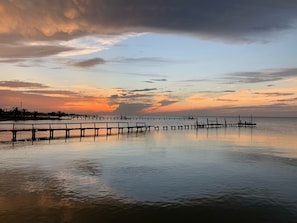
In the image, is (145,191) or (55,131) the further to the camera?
(55,131)

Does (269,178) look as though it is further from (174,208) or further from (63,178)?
(63,178)

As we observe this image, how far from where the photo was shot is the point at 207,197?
1611 centimetres

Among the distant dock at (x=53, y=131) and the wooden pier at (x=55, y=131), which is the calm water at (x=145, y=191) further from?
the distant dock at (x=53, y=131)

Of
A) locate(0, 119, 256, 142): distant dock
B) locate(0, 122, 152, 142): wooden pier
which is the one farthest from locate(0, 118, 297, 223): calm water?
locate(0, 119, 256, 142): distant dock

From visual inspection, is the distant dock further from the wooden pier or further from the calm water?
the calm water

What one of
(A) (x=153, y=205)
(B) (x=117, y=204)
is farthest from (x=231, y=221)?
(B) (x=117, y=204)

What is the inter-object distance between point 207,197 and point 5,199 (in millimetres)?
10047

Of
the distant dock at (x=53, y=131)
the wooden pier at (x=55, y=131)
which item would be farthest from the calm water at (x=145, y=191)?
the distant dock at (x=53, y=131)

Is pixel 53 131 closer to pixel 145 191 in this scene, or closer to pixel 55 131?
pixel 55 131

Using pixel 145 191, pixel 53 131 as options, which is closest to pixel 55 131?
pixel 53 131

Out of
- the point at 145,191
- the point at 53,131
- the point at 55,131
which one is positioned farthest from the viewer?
the point at 55,131

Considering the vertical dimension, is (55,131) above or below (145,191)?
above

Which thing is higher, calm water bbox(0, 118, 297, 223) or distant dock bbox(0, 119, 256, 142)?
distant dock bbox(0, 119, 256, 142)

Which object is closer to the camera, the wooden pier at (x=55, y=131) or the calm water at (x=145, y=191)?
the calm water at (x=145, y=191)
